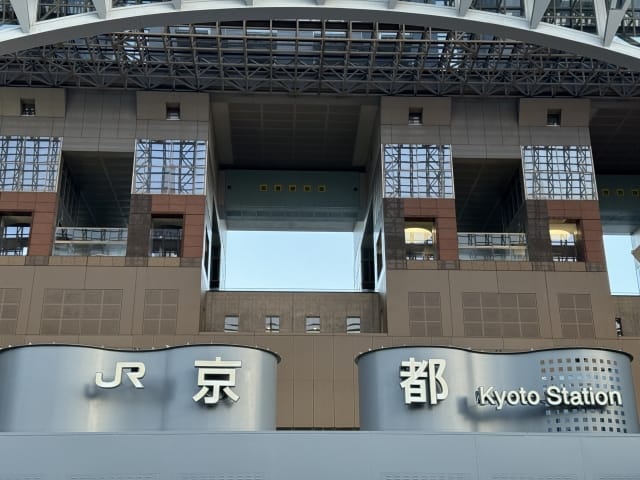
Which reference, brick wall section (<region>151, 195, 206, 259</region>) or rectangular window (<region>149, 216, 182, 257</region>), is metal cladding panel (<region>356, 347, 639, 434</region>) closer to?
brick wall section (<region>151, 195, 206, 259</region>)

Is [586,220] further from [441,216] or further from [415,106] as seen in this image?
[415,106]

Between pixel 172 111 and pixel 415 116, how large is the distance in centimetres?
1306

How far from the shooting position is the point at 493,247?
41.2 m

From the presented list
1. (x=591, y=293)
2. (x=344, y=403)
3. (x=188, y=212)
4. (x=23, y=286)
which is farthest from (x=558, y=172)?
(x=23, y=286)

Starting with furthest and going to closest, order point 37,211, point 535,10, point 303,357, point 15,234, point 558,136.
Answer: point 558,136 < point 15,234 < point 37,211 < point 303,357 < point 535,10

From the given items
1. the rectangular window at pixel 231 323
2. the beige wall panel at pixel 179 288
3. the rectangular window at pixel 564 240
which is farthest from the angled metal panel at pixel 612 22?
the rectangular window at pixel 231 323

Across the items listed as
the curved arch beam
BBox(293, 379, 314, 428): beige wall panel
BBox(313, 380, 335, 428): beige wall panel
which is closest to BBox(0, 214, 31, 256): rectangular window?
the curved arch beam

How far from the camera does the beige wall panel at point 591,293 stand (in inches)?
1542

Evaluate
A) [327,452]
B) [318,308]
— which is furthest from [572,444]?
[318,308]

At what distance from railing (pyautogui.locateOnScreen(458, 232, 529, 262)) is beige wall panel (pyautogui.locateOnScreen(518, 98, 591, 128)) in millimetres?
6302

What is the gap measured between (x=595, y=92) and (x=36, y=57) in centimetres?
2866

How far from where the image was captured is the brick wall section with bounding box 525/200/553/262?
40.8 metres

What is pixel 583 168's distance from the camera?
42.2 metres

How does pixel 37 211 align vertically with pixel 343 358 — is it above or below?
above
